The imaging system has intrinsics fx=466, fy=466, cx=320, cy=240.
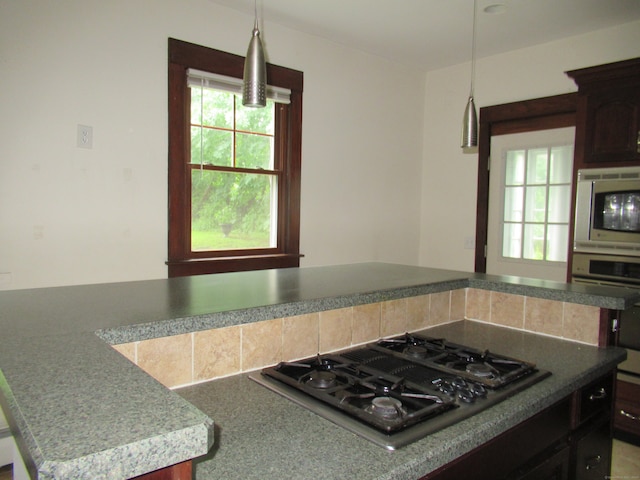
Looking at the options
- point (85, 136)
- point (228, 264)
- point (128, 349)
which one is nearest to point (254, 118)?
point (228, 264)

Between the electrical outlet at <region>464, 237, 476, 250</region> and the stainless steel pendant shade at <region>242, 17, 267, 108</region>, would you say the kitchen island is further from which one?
the electrical outlet at <region>464, 237, 476, 250</region>

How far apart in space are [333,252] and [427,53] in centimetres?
193

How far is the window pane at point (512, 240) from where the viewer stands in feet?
13.2

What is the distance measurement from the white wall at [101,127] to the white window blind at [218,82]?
0.18 meters

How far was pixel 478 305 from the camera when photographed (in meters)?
1.88

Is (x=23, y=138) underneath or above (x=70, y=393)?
above

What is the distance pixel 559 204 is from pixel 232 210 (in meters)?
2.59

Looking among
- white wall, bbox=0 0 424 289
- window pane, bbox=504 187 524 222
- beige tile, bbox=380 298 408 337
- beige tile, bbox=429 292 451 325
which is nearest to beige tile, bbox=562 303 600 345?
beige tile, bbox=429 292 451 325

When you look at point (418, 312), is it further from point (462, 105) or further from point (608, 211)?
point (462, 105)

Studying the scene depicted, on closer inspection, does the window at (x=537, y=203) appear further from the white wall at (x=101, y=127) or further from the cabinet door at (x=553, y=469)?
the cabinet door at (x=553, y=469)

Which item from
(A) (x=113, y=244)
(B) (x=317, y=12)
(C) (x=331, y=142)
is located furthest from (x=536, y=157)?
(A) (x=113, y=244)

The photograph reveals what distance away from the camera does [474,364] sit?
1281 millimetres

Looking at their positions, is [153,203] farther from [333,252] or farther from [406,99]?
[406,99]

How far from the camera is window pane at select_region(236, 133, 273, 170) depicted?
3378 millimetres
